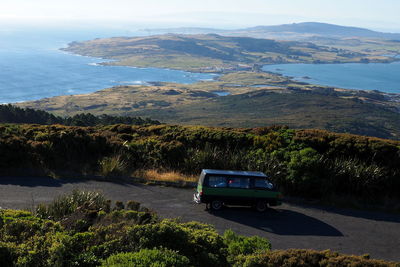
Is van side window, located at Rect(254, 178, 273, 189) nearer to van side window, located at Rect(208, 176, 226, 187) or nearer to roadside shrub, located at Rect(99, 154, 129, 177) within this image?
van side window, located at Rect(208, 176, 226, 187)

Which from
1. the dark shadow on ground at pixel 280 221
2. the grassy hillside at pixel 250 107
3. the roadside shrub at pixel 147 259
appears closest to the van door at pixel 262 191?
the dark shadow on ground at pixel 280 221

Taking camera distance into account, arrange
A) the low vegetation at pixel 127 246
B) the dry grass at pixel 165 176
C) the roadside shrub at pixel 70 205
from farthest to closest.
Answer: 1. the dry grass at pixel 165 176
2. the roadside shrub at pixel 70 205
3. the low vegetation at pixel 127 246

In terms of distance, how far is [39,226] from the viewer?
8.34 meters

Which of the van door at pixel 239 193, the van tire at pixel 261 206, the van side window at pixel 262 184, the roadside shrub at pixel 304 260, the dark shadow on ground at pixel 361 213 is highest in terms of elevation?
the roadside shrub at pixel 304 260

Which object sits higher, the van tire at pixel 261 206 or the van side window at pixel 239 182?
the van side window at pixel 239 182

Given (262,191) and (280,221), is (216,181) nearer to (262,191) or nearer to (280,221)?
(262,191)

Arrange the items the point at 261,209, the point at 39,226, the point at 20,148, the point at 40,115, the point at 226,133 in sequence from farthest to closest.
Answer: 1. the point at 40,115
2. the point at 226,133
3. the point at 20,148
4. the point at 261,209
5. the point at 39,226

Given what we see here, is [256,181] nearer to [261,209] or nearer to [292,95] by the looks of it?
[261,209]

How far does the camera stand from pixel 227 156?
16.5 m

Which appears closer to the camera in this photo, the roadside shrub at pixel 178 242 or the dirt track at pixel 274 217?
the roadside shrub at pixel 178 242

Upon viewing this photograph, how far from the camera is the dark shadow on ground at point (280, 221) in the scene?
11750 millimetres

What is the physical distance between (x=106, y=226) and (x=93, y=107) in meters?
113

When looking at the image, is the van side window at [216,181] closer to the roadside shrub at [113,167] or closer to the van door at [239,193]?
the van door at [239,193]

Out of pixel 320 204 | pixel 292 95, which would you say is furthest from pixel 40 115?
pixel 292 95
